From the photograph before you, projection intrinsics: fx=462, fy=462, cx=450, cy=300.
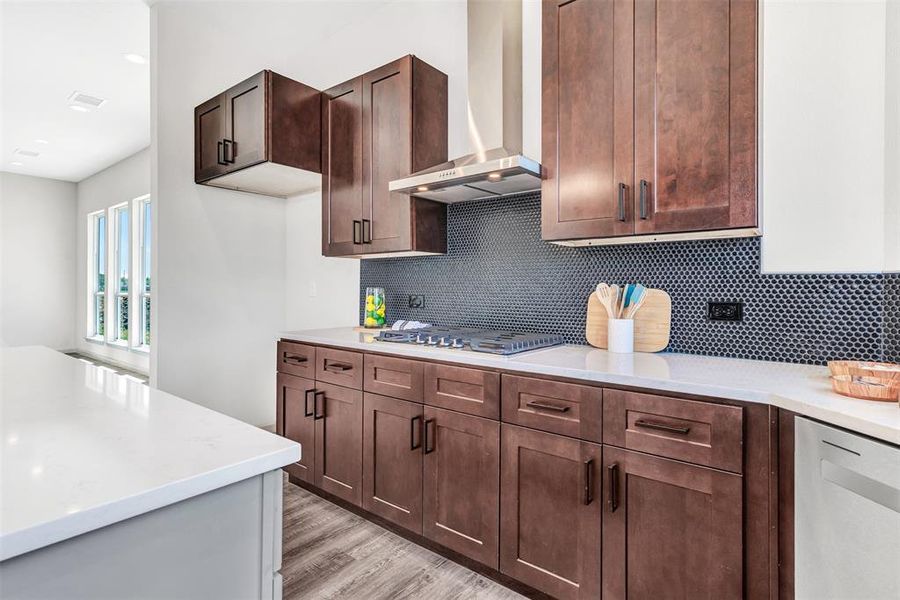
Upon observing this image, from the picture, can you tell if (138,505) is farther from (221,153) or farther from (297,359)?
(221,153)

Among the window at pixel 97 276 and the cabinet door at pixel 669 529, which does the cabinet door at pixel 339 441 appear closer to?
the cabinet door at pixel 669 529

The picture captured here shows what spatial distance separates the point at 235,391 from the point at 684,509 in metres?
3.18

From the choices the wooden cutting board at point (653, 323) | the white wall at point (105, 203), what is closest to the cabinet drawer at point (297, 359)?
the wooden cutting board at point (653, 323)

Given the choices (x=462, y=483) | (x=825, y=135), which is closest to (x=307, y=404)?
(x=462, y=483)

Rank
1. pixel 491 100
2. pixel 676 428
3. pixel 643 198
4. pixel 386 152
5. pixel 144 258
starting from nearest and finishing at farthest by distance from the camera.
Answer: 1. pixel 676 428
2. pixel 643 198
3. pixel 491 100
4. pixel 386 152
5. pixel 144 258

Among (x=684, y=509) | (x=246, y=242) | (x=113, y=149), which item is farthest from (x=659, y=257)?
(x=113, y=149)

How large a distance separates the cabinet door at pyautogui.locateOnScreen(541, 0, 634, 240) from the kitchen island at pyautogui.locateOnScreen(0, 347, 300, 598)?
152cm

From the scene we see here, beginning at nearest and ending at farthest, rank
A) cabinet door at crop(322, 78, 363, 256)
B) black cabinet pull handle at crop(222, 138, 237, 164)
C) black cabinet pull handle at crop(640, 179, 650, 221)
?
black cabinet pull handle at crop(640, 179, 650, 221), cabinet door at crop(322, 78, 363, 256), black cabinet pull handle at crop(222, 138, 237, 164)

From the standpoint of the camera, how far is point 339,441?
2.42 metres

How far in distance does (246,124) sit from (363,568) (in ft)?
8.60

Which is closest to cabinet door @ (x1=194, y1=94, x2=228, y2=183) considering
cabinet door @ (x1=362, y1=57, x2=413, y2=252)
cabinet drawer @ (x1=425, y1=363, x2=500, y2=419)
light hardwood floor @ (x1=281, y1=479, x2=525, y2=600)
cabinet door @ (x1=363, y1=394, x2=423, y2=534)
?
cabinet door @ (x1=362, y1=57, x2=413, y2=252)

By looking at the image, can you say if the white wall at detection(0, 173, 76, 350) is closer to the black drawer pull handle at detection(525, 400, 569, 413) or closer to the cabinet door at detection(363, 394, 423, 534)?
the cabinet door at detection(363, 394, 423, 534)

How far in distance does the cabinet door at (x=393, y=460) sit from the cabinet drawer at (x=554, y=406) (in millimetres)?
487

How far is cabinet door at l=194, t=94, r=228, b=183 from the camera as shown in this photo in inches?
121
